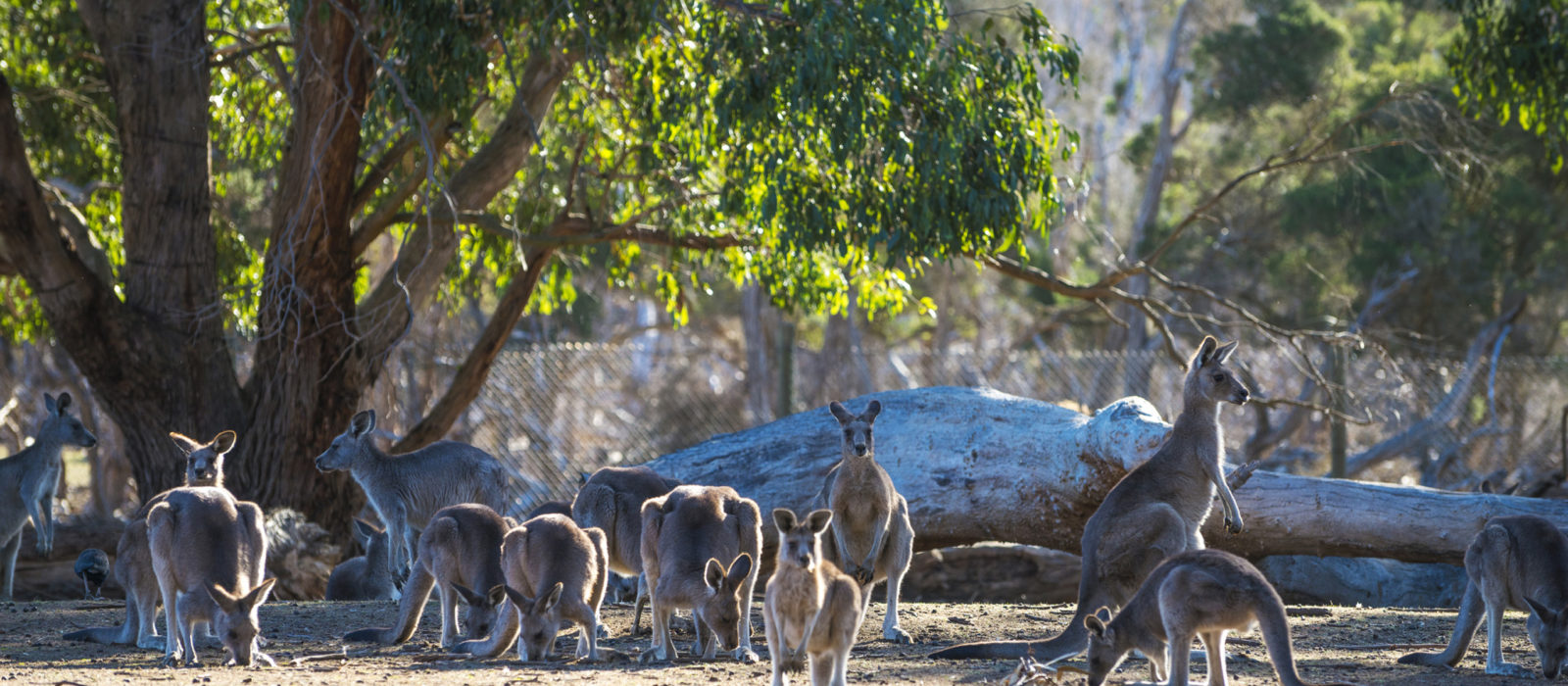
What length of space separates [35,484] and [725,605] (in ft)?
21.0

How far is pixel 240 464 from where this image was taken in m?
11.3

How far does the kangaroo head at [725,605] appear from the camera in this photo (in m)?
6.20

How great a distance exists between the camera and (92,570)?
976 centimetres

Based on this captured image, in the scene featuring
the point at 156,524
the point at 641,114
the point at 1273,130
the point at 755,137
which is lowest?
the point at 156,524

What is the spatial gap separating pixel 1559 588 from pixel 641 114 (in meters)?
8.25

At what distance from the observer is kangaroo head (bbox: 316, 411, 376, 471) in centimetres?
929

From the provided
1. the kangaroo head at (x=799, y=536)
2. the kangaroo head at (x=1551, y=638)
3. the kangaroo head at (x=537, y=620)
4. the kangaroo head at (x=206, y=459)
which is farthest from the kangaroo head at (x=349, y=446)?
the kangaroo head at (x=1551, y=638)

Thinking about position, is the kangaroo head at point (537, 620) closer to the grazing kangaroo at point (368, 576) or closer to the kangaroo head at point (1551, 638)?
the grazing kangaroo at point (368, 576)

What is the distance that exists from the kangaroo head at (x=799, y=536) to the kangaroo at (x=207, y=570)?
2379 millimetres

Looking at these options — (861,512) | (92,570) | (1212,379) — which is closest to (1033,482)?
(1212,379)

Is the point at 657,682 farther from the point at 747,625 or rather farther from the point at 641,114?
the point at 641,114

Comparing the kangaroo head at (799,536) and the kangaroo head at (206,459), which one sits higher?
the kangaroo head at (206,459)

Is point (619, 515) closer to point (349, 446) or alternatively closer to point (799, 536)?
point (799, 536)

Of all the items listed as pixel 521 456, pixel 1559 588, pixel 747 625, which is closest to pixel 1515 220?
pixel 521 456
